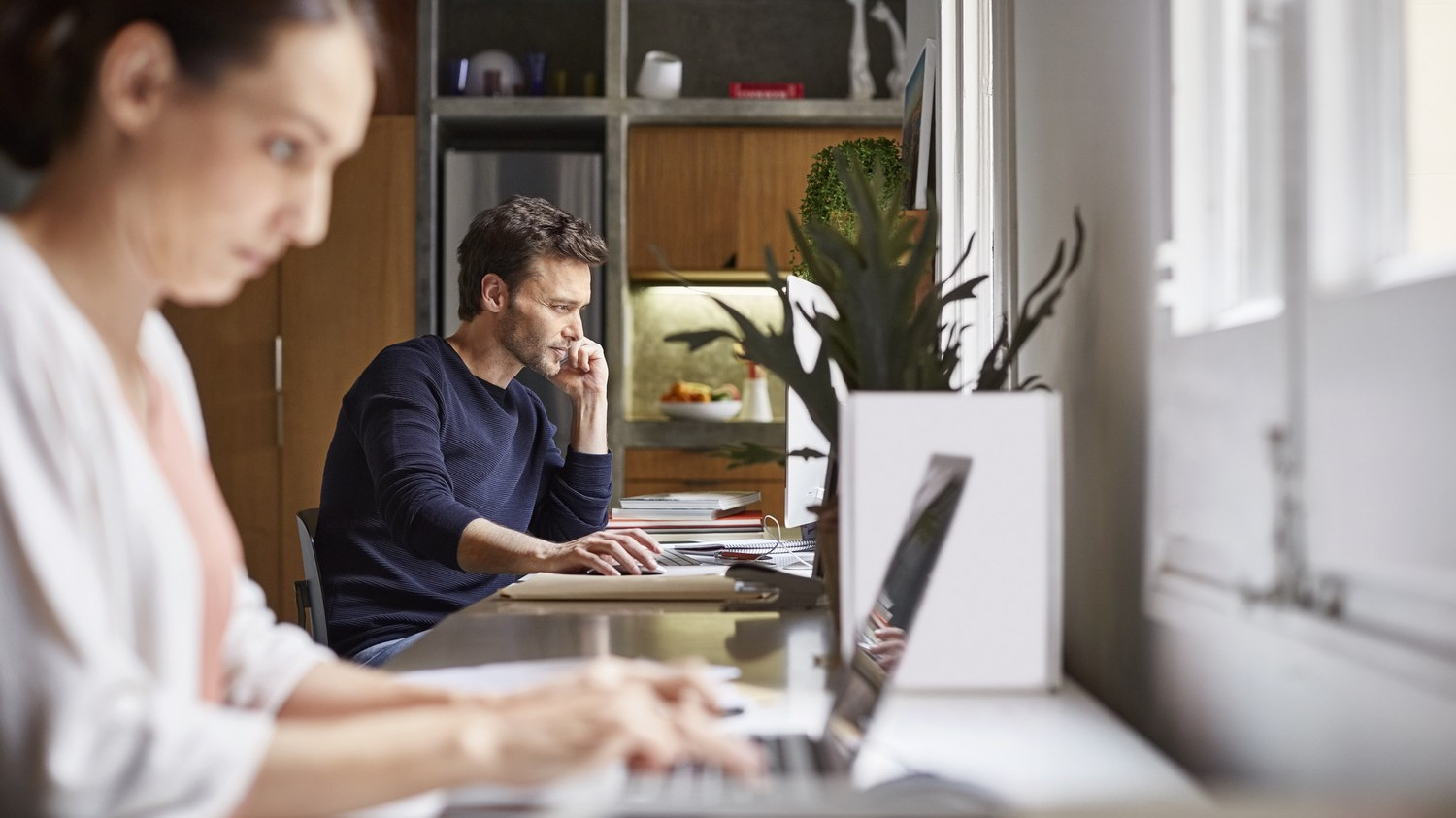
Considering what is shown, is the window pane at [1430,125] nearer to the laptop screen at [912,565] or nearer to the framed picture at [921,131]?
the laptop screen at [912,565]

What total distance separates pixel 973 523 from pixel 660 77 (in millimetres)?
3691

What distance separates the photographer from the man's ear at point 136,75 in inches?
22.0

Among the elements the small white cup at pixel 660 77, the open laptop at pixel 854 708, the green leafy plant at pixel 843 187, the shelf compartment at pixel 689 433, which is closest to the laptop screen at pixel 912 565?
the open laptop at pixel 854 708

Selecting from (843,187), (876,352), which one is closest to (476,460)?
(843,187)

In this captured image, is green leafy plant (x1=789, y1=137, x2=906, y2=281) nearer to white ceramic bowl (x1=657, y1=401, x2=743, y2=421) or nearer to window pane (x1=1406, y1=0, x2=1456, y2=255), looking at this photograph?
window pane (x1=1406, y1=0, x2=1456, y2=255)

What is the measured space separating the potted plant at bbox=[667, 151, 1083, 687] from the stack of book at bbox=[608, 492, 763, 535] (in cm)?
115

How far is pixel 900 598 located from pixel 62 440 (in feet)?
2.10

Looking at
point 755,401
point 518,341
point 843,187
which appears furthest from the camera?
point 755,401

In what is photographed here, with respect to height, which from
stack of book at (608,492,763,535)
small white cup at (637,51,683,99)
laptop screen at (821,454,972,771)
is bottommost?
stack of book at (608,492,763,535)

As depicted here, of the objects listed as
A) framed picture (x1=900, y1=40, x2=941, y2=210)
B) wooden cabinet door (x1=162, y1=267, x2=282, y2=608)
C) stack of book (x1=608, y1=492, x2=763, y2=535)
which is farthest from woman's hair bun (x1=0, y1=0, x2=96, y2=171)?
wooden cabinet door (x1=162, y1=267, x2=282, y2=608)

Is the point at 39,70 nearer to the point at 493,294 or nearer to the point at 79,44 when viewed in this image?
the point at 79,44

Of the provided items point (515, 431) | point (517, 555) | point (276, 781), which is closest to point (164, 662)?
point (276, 781)

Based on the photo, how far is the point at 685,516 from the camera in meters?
2.52

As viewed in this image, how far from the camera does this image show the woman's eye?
593 millimetres
